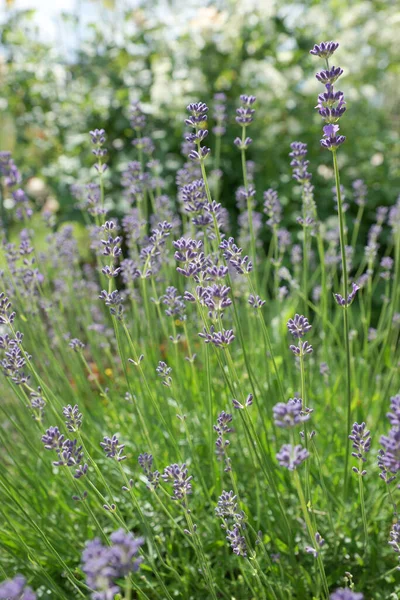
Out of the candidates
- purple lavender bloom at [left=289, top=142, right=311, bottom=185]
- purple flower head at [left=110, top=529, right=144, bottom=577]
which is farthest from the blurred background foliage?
purple flower head at [left=110, top=529, right=144, bottom=577]

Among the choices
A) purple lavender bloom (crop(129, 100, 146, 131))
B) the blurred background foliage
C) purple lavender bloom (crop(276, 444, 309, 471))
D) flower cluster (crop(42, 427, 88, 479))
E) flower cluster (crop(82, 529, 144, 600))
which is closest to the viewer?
flower cluster (crop(82, 529, 144, 600))

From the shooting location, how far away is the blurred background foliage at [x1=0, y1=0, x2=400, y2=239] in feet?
16.7

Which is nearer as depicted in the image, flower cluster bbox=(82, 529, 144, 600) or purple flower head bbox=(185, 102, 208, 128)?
flower cluster bbox=(82, 529, 144, 600)

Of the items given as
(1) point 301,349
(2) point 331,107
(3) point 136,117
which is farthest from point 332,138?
(3) point 136,117

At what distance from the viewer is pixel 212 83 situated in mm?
5293

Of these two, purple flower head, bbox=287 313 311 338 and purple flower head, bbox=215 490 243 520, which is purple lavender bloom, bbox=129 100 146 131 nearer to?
purple flower head, bbox=287 313 311 338

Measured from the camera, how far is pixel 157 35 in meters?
5.58

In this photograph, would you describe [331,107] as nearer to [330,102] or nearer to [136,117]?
[330,102]

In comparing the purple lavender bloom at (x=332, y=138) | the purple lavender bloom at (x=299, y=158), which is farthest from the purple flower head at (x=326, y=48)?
the purple lavender bloom at (x=299, y=158)

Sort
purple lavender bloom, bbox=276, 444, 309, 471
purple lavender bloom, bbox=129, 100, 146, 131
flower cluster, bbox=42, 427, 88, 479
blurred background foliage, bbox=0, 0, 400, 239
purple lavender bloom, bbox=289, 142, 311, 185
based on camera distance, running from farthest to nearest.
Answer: blurred background foliage, bbox=0, 0, 400, 239 < purple lavender bloom, bbox=129, 100, 146, 131 < purple lavender bloom, bbox=289, 142, 311, 185 < flower cluster, bbox=42, 427, 88, 479 < purple lavender bloom, bbox=276, 444, 309, 471

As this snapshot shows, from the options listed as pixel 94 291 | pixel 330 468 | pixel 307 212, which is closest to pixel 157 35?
pixel 94 291

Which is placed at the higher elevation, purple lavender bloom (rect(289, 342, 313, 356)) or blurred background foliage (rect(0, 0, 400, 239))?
blurred background foliage (rect(0, 0, 400, 239))

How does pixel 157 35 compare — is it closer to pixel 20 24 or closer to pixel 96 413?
pixel 20 24

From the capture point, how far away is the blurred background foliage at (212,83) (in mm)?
5094
